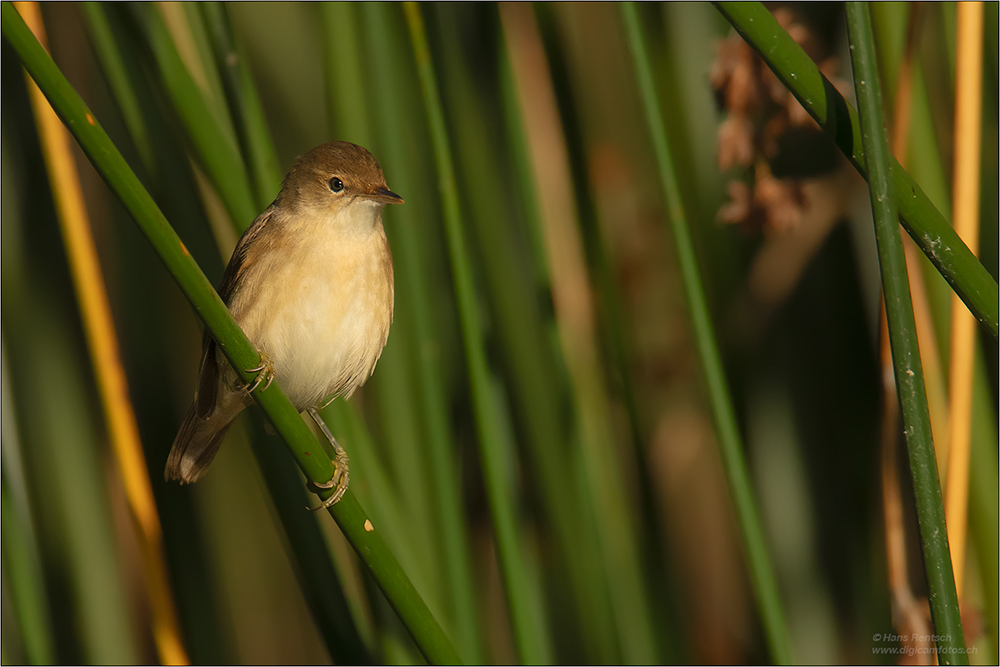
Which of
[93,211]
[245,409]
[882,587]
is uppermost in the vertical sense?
[93,211]

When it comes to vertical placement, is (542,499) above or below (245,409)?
below

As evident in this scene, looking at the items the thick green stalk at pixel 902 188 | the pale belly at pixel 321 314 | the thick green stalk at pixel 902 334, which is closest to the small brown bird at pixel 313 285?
the pale belly at pixel 321 314

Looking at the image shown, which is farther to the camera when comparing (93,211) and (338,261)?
(93,211)

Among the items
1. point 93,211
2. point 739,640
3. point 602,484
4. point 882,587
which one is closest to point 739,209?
point 602,484

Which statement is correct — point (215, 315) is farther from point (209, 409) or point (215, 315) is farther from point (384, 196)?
point (209, 409)

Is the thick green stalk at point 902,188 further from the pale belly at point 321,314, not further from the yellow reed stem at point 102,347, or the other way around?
the yellow reed stem at point 102,347

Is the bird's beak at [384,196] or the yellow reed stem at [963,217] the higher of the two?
the bird's beak at [384,196]

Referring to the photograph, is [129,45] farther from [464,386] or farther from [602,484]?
[602,484]
